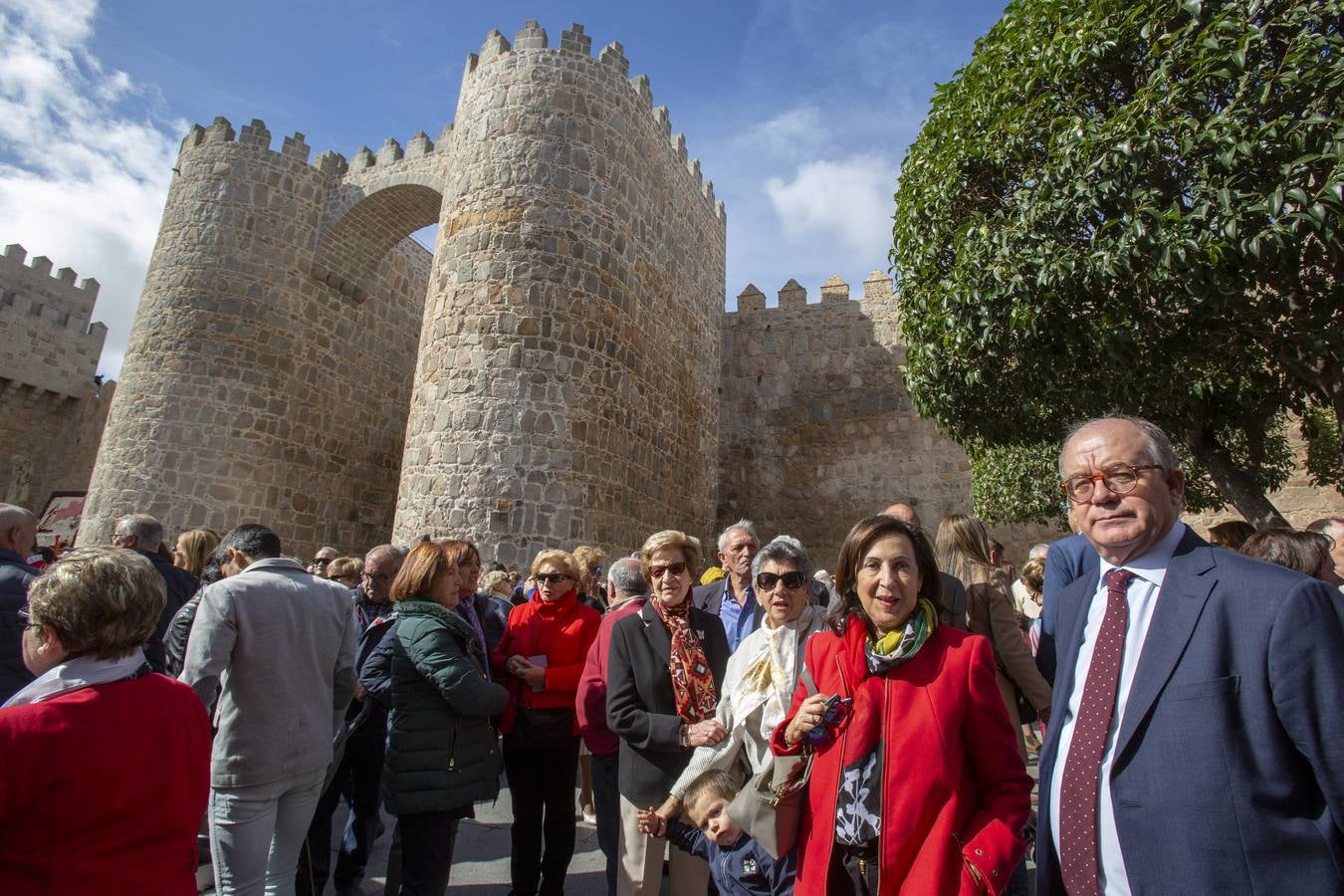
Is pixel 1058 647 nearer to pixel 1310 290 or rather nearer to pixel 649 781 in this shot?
pixel 649 781

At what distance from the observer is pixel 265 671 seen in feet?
10.2

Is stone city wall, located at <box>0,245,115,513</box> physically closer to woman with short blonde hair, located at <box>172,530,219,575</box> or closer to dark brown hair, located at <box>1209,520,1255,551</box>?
woman with short blonde hair, located at <box>172,530,219,575</box>

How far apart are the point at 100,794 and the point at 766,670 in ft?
6.47

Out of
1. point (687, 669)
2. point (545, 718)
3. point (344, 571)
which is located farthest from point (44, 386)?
point (687, 669)

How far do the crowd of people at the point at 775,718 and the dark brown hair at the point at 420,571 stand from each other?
16mm

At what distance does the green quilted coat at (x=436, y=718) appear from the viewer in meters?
3.30

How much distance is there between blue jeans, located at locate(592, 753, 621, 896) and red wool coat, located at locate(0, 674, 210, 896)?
6.24 ft

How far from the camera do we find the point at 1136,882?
1.62 m

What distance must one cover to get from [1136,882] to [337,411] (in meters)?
13.9

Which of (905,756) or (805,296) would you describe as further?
(805,296)

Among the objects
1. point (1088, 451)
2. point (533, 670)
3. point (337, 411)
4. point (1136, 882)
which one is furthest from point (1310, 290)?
point (337, 411)

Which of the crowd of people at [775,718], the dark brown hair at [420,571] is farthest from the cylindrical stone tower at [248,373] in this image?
the dark brown hair at [420,571]

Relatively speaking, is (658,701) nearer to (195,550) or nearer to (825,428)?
(195,550)

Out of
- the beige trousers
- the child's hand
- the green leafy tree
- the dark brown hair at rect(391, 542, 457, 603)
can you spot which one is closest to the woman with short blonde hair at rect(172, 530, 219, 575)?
the dark brown hair at rect(391, 542, 457, 603)
